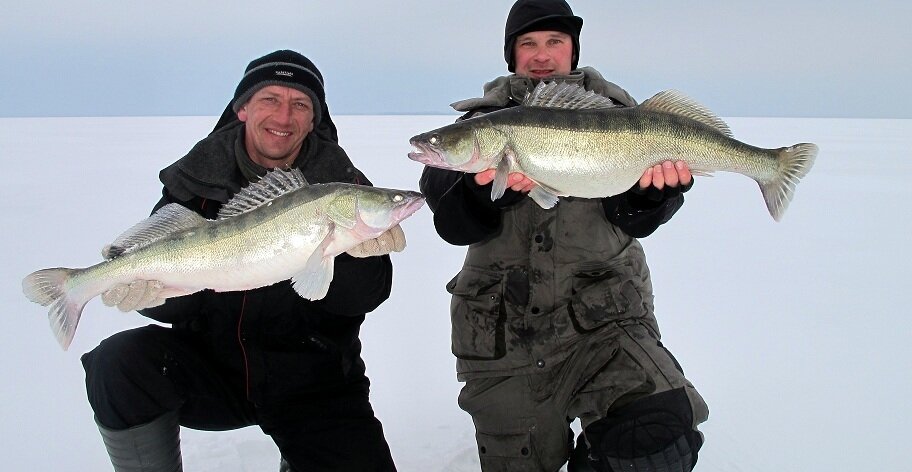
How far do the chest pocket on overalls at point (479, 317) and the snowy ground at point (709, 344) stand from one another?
2.40 feet

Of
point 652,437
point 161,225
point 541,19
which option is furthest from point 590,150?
point 161,225

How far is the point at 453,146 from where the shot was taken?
2820 millimetres

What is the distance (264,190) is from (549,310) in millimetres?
1459

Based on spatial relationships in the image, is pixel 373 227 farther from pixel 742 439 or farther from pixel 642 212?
pixel 742 439

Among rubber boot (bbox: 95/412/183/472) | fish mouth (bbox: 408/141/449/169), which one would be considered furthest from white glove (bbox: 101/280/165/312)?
fish mouth (bbox: 408/141/449/169)

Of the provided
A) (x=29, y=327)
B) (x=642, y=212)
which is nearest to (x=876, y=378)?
(x=642, y=212)

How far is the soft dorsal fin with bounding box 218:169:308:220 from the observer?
110 inches

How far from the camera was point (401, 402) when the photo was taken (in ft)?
13.4

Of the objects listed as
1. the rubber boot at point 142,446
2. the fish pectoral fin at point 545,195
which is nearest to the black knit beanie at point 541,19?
the fish pectoral fin at point 545,195

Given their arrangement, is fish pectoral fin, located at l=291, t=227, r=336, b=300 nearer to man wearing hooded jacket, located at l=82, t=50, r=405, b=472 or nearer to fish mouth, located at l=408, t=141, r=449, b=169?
man wearing hooded jacket, located at l=82, t=50, r=405, b=472

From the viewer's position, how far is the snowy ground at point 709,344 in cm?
347

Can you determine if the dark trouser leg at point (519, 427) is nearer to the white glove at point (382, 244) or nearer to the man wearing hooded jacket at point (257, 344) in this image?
the man wearing hooded jacket at point (257, 344)

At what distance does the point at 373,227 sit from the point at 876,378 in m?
3.50

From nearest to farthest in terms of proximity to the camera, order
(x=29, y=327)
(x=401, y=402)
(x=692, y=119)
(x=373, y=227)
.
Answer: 1. (x=373, y=227)
2. (x=692, y=119)
3. (x=401, y=402)
4. (x=29, y=327)
